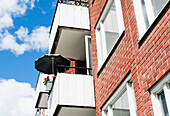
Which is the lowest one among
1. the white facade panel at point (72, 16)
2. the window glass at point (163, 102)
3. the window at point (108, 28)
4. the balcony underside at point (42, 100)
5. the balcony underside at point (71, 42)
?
the window glass at point (163, 102)

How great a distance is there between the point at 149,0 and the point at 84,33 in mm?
4902

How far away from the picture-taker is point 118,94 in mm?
7711

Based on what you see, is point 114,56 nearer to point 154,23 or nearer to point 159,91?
point 154,23

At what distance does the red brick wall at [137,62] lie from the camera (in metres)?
5.59

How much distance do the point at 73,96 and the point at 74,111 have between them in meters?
0.58

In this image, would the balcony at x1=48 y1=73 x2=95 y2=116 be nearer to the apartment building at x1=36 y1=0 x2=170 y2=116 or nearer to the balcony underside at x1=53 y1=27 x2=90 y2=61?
the apartment building at x1=36 y1=0 x2=170 y2=116

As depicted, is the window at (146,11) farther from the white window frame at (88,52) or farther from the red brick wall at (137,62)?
the white window frame at (88,52)

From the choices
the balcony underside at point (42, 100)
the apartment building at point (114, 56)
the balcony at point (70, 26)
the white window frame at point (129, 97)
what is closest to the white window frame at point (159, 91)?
the apartment building at point (114, 56)

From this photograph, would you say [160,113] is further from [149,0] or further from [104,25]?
[104,25]

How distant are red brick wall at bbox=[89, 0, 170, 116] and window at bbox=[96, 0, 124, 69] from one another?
0.35 metres

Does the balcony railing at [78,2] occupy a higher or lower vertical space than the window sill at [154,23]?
higher

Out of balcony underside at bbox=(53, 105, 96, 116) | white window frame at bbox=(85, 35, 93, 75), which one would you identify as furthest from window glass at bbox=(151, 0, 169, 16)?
white window frame at bbox=(85, 35, 93, 75)

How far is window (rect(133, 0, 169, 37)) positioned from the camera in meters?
6.19

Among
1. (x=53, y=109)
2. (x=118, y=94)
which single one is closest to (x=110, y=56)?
(x=118, y=94)
